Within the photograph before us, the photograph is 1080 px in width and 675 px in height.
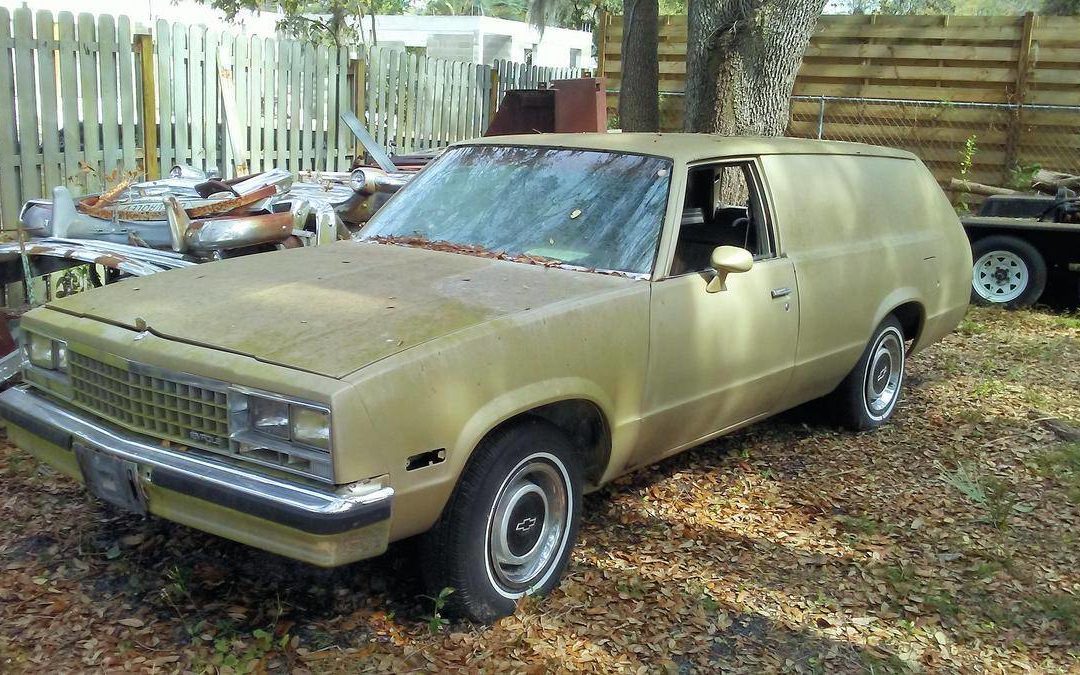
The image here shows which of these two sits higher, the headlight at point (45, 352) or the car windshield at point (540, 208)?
the car windshield at point (540, 208)

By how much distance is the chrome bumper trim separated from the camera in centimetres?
293

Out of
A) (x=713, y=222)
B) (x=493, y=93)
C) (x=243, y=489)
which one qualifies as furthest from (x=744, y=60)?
(x=493, y=93)

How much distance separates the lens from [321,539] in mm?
2943

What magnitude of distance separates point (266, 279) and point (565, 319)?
1263 mm

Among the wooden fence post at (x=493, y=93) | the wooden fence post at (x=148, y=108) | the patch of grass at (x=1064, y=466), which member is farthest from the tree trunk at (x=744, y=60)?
the wooden fence post at (x=493, y=93)

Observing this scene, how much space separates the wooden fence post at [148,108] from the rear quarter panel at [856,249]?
6.57m

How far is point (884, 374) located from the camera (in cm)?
607

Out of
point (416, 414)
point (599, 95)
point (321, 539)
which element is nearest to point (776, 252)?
point (416, 414)

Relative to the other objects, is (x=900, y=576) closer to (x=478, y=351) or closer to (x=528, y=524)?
(x=528, y=524)

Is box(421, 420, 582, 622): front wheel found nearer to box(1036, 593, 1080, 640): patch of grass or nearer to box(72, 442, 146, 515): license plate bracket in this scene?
box(72, 442, 146, 515): license plate bracket

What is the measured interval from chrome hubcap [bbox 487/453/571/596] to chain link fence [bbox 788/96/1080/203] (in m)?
10.5

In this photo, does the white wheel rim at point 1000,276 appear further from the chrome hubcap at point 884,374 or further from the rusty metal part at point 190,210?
the rusty metal part at point 190,210

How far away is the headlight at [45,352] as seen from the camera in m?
3.70

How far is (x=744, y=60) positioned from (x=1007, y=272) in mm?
3628
